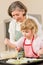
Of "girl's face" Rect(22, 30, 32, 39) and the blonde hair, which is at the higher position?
the blonde hair

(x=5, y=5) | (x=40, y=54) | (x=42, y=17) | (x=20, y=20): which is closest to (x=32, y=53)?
(x=40, y=54)

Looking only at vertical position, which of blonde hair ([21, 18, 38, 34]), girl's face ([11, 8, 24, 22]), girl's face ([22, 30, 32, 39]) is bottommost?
girl's face ([22, 30, 32, 39])

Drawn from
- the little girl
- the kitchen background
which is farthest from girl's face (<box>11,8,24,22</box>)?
the kitchen background

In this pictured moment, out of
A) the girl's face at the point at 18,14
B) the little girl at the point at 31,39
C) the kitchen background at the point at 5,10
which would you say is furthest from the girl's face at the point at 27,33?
the kitchen background at the point at 5,10

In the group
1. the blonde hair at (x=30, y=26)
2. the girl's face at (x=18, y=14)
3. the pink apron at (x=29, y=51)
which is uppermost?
the girl's face at (x=18, y=14)

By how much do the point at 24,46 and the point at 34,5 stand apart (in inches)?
20.3

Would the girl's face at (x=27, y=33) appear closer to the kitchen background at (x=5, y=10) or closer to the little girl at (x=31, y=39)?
the little girl at (x=31, y=39)

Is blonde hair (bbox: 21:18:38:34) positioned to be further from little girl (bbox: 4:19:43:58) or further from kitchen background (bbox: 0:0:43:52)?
kitchen background (bbox: 0:0:43:52)

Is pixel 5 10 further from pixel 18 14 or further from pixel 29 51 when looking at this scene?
pixel 29 51

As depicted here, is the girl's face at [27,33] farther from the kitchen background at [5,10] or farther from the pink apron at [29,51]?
the kitchen background at [5,10]

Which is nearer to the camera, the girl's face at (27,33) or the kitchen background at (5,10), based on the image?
the girl's face at (27,33)

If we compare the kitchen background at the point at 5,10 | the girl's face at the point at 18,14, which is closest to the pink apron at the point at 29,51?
the girl's face at the point at 18,14

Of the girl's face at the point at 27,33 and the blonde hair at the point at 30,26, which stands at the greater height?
the blonde hair at the point at 30,26

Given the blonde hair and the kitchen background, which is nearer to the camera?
the blonde hair
